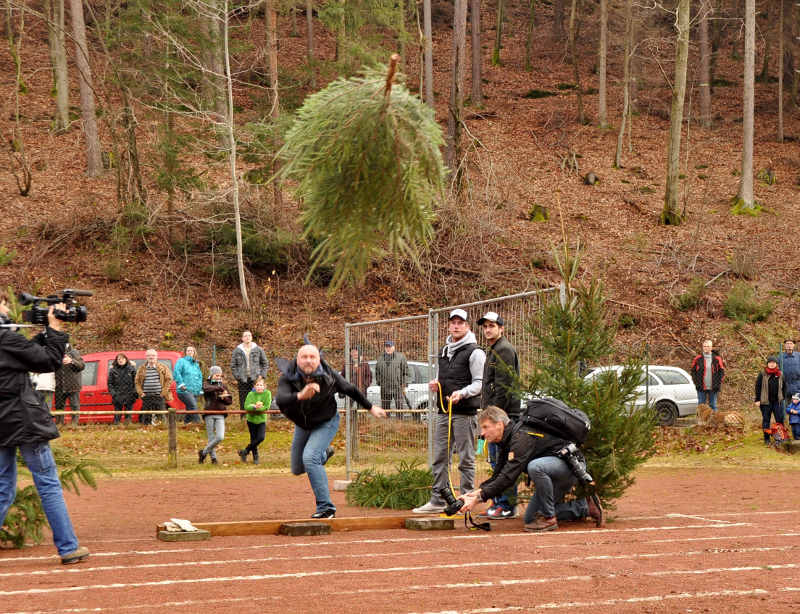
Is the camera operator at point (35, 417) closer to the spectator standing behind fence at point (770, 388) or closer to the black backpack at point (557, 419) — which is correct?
the black backpack at point (557, 419)

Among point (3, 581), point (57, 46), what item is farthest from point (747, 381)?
point (57, 46)

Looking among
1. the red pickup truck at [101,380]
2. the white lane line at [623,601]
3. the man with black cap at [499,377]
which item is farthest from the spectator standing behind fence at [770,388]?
the white lane line at [623,601]

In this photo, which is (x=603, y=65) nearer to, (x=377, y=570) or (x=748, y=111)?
(x=748, y=111)

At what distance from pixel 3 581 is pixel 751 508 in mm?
8557

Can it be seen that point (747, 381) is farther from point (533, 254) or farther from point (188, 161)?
point (188, 161)

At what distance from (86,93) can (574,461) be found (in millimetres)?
26943

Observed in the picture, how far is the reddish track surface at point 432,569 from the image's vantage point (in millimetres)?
6117

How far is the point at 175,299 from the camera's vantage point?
94.8ft

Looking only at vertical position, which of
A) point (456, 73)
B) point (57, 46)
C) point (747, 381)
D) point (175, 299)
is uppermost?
point (57, 46)

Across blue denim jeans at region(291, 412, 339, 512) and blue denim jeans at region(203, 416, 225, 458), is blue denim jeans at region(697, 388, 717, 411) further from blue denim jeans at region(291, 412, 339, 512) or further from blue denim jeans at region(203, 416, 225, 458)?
blue denim jeans at region(291, 412, 339, 512)

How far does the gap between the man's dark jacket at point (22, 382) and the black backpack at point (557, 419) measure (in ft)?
13.9

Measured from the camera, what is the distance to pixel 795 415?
2011cm

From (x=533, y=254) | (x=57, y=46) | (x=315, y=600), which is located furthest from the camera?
(x=57, y=46)

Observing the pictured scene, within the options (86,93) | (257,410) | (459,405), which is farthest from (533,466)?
(86,93)
